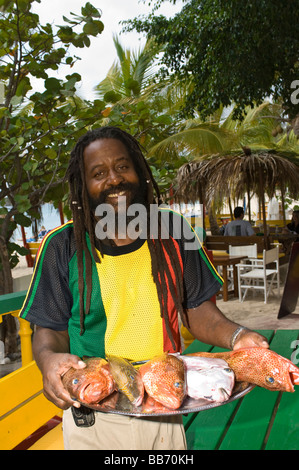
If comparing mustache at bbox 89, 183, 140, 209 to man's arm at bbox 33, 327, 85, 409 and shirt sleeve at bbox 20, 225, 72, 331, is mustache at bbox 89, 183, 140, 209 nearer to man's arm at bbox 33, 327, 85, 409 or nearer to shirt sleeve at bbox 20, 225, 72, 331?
shirt sleeve at bbox 20, 225, 72, 331

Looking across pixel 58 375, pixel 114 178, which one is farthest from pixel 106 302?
pixel 114 178

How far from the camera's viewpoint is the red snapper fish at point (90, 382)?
1054 millimetres

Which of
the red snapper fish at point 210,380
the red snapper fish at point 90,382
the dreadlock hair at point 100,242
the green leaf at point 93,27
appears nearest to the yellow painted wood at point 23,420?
the dreadlock hair at point 100,242

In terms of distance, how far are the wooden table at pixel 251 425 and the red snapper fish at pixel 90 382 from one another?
0.86 meters

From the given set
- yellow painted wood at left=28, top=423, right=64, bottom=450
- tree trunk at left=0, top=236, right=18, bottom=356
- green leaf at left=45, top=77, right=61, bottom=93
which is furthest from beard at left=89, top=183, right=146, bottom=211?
tree trunk at left=0, top=236, right=18, bottom=356

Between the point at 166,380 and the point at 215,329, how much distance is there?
1.25 ft

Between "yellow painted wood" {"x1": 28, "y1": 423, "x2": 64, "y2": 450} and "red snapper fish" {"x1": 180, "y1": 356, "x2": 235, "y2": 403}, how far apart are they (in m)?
1.11

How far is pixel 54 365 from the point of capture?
1.17 m

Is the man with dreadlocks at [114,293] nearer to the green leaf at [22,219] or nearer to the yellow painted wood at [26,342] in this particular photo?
the yellow painted wood at [26,342]

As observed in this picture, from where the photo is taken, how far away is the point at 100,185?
1.44 meters

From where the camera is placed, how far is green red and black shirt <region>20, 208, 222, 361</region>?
1.35 meters

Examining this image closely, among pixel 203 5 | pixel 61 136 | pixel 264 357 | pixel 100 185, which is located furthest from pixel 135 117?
pixel 203 5

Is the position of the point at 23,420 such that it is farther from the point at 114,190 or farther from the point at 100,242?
the point at 114,190

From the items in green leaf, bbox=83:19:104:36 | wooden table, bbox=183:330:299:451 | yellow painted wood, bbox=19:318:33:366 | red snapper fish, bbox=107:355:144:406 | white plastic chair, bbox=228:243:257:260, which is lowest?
wooden table, bbox=183:330:299:451
